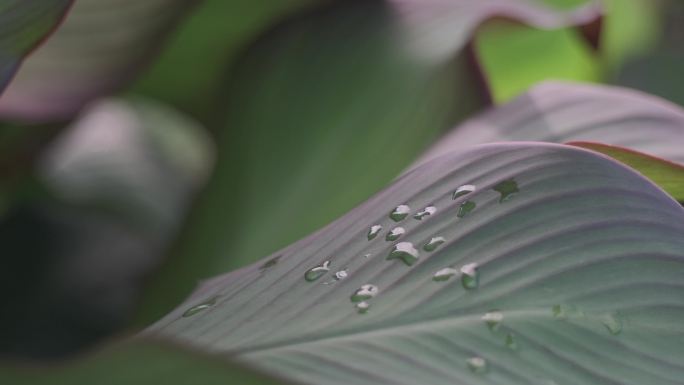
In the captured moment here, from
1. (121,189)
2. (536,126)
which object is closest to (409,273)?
(536,126)

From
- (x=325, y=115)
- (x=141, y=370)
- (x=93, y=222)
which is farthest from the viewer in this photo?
(x=93, y=222)

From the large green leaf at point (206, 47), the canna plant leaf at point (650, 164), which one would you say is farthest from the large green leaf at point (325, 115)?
the canna plant leaf at point (650, 164)

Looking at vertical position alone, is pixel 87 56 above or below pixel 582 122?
above

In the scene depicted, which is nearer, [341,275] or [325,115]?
[341,275]

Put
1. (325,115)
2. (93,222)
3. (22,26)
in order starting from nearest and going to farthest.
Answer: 1. (22,26)
2. (325,115)
3. (93,222)

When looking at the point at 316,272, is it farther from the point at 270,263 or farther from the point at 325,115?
the point at 325,115

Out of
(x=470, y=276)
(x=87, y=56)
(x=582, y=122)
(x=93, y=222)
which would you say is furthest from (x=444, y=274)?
(x=93, y=222)

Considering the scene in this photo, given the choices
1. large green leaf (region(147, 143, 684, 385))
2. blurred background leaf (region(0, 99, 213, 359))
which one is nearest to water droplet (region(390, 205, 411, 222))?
large green leaf (region(147, 143, 684, 385))
